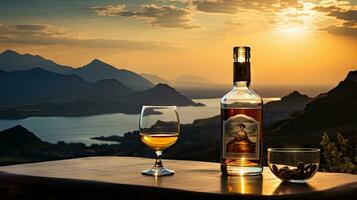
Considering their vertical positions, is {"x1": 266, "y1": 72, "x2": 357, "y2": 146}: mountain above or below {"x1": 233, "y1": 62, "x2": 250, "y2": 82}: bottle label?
below

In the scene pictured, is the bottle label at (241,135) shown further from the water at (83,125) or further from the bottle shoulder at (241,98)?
the water at (83,125)

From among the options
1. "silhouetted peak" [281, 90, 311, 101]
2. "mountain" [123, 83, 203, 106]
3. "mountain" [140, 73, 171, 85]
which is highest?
"mountain" [140, 73, 171, 85]

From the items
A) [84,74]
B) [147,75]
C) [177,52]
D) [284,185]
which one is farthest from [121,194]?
[84,74]

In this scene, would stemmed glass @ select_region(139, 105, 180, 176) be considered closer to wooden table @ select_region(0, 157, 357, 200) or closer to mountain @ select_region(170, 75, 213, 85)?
wooden table @ select_region(0, 157, 357, 200)

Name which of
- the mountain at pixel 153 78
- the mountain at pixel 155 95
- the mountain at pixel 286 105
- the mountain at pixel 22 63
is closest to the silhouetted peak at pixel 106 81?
the mountain at pixel 155 95

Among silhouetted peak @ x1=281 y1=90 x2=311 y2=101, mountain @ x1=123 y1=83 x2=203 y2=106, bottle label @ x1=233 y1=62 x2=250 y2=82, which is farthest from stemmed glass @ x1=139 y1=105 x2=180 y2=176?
silhouetted peak @ x1=281 y1=90 x2=311 y2=101

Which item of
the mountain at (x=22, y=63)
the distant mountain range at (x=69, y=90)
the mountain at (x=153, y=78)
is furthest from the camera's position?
the distant mountain range at (x=69, y=90)

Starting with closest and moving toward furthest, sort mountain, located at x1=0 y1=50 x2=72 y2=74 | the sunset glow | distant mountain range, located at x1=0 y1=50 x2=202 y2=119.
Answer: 1. the sunset glow
2. mountain, located at x1=0 y1=50 x2=72 y2=74
3. distant mountain range, located at x1=0 y1=50 x2=202 y2=119
